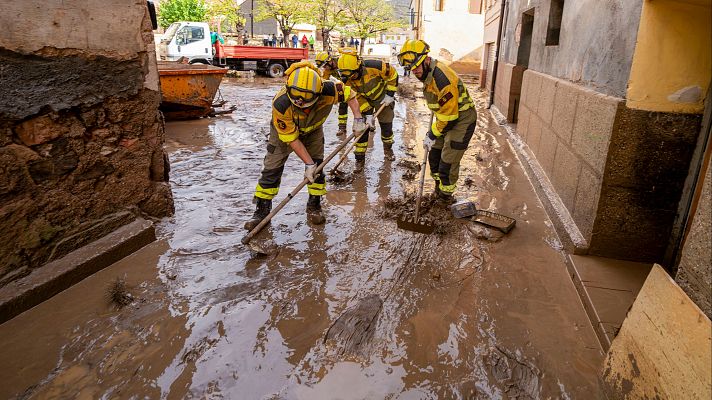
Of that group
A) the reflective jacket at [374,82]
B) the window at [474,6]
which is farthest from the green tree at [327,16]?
the reflective jacket at [374,82]

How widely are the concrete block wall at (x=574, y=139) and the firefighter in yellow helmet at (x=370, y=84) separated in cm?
199

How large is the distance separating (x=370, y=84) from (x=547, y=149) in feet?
8.29

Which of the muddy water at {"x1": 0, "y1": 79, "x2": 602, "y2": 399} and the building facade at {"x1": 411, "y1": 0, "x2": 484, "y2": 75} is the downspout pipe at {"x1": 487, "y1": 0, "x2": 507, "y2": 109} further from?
the building facade at {"x1": 411, "y1": 0, "x2": 484, "y2": 75}

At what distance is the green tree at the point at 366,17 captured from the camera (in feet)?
113

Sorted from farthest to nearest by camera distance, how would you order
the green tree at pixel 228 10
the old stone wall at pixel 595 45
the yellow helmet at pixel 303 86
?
the green tree at pixel 228 10 < the yellow helmet at pixel 303 86 < the old stone wall at pixel 595 45

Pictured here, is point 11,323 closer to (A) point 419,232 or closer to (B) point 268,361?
(B) point 268,361

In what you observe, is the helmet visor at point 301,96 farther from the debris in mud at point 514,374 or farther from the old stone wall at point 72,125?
the debris in mud at point 514,374

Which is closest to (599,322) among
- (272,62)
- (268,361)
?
(268,361)

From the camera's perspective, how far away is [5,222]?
2832mm

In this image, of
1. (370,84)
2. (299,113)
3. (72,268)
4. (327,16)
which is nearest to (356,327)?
(299,113)

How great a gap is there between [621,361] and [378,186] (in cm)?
348

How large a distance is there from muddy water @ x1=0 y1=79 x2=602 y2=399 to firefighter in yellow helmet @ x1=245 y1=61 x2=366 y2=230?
11.0 inches

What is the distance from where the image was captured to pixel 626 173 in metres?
3.06


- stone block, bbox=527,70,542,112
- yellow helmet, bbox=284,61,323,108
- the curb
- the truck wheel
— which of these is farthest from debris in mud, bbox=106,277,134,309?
the truck wheel
